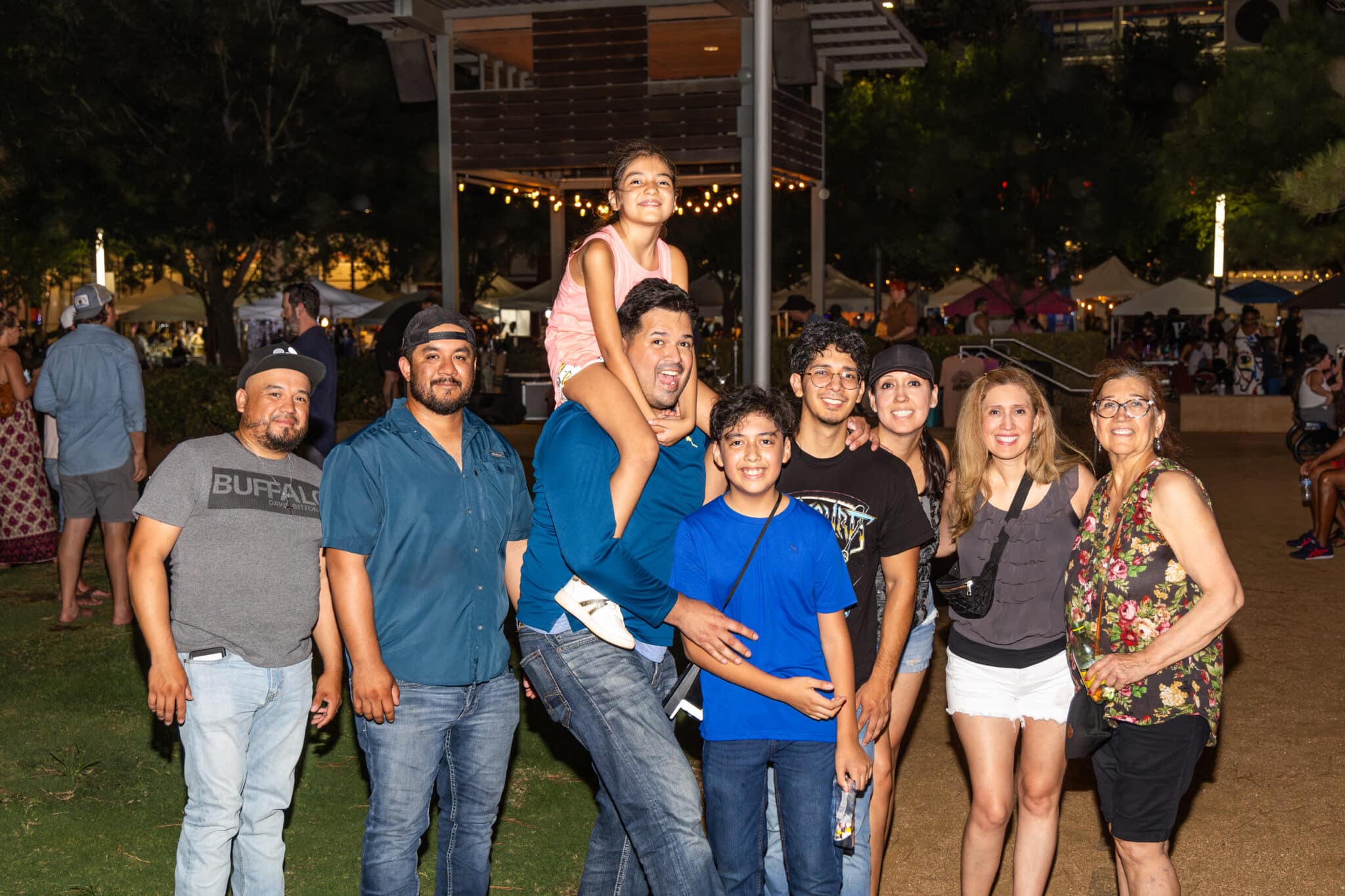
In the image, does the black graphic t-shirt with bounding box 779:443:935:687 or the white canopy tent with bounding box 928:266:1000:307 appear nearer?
the black graphic t-shirt with bounding box 779:443:935:687

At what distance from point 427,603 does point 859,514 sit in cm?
132

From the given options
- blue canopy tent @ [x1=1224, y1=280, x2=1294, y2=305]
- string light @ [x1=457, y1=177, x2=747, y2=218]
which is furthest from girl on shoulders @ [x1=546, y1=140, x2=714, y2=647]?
blue canopy tent @ [x1=1224, y1=280, x2=1294, y2=305]

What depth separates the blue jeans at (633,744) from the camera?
3.60m

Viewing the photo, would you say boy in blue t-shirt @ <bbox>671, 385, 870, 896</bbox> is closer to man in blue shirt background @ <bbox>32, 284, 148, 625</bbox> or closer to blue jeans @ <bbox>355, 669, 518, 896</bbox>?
blue jeans @ <bbox>355, 669, 518, 896</bbox>

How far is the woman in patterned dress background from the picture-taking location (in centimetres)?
962

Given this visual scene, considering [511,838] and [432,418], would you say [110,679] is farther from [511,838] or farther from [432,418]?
[432,418]

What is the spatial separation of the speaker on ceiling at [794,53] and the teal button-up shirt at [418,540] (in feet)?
37.5

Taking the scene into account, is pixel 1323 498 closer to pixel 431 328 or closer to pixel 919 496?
pixel 919 496

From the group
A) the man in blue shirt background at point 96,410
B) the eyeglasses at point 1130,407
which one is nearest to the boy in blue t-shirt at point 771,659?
the eyeglasses at point 1130,407

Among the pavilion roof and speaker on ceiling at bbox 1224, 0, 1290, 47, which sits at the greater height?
speaker on ceiling at bbox 1224, 0, 1290, 47

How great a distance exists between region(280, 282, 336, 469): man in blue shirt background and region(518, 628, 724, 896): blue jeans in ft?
14.8

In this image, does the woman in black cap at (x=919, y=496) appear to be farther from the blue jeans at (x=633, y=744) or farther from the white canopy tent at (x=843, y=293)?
the white canopy tent at (x=843, y=293)

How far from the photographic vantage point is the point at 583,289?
4828 mm

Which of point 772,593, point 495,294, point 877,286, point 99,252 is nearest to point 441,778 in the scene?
point 772,593
